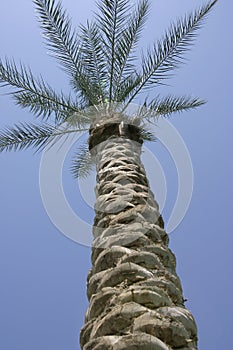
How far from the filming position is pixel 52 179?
21.8 ft

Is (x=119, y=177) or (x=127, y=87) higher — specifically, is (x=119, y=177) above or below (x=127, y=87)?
below

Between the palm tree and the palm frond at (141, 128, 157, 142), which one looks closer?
the palm tree

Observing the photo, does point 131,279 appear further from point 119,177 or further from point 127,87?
point 127,87

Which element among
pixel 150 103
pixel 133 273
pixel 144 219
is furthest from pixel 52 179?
pixel 133 273

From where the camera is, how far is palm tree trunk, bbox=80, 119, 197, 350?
7.53 ft

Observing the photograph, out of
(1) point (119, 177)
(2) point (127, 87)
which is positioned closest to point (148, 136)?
(2) point (127, 87)

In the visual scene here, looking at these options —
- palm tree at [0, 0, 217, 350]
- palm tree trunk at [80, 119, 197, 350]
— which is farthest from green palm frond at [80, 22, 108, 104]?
palm tree trunk at [80, 119, 197, 350]

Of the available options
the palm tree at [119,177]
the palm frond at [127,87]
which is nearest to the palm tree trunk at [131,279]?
the palm tree at [119,177]

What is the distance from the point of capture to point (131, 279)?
2787mm

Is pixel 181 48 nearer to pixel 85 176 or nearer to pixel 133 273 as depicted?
pixel 85 176

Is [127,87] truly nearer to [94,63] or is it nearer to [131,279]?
[94,63]

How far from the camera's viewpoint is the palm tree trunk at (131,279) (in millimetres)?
2295

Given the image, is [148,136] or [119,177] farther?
[148,136]

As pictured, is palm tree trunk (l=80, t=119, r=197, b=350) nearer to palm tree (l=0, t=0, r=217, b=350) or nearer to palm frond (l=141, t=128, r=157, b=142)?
palm tree (l=0, t=0, r=217, b=350)
